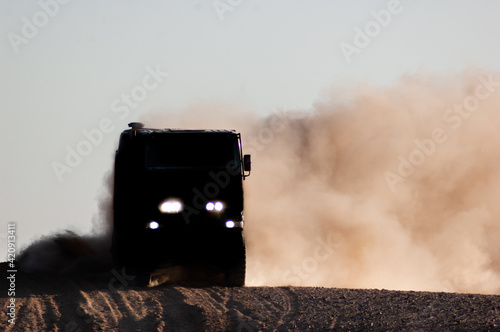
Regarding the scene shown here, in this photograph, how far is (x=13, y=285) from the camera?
62.6ft

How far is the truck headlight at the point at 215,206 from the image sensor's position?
57.2 feet

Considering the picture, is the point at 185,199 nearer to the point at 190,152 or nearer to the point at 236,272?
the point at 190,152

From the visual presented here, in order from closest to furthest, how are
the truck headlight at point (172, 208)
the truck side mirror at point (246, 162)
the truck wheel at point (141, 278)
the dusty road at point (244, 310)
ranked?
the dusty road at point (244, 310) < the truck side mirror at point (246, 162) < the truck headlight at point (172, 208) < the truck wheel at point (141, 278)

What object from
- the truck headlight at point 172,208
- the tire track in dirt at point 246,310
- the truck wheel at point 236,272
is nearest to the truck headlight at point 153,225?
the truck headlight at point 172,208

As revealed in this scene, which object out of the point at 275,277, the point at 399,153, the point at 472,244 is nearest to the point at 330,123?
the point at 399,153

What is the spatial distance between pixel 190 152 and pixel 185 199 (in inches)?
37.2

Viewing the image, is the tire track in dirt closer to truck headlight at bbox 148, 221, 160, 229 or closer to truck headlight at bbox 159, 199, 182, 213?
truck headlight at bbox 148, 221, 160, 229

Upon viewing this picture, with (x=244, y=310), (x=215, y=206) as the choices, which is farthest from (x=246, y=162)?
(x=244, y=310)

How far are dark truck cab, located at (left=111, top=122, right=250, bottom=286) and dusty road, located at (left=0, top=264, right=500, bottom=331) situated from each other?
0.72 meters

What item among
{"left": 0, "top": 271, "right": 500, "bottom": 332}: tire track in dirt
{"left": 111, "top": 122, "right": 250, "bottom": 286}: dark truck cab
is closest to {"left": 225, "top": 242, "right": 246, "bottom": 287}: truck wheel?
{"left": 111, "top": 122, "right": 250, "bottom": 286}: dark truck cab

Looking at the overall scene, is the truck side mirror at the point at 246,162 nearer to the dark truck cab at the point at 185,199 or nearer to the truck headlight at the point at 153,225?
the dark truck cab at the point at 185,199

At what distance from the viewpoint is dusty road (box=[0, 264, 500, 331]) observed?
12914mm

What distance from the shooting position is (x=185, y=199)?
17.5 meters

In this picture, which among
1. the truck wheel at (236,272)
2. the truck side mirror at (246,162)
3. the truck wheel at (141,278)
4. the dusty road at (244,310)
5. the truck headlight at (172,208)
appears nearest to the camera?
the dusty road at (244,310)
